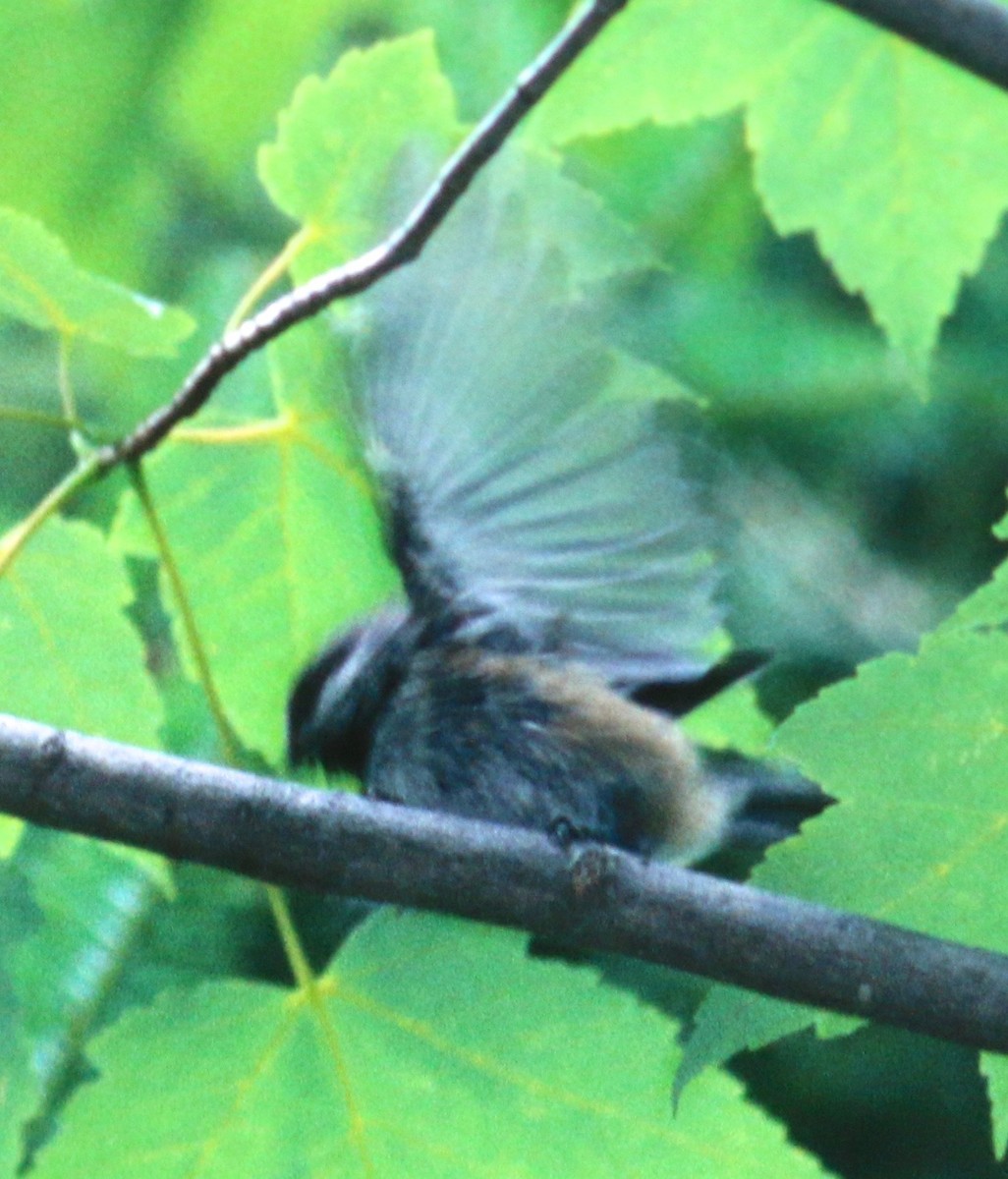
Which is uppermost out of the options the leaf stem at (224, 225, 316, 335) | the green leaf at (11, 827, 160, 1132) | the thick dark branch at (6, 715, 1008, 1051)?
the leaf stem at (224, 225, 316, 335)

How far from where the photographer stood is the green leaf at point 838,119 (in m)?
1.53

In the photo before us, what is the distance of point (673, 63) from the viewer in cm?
154

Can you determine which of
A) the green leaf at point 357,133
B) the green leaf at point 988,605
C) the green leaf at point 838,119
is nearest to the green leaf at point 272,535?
the green leaf at point 357,133

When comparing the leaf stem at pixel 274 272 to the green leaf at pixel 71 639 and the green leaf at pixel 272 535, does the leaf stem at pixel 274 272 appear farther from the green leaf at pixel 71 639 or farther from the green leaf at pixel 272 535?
the green leaf at pixel 71 639

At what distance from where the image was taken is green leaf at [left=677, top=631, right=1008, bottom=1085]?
105 centimetres

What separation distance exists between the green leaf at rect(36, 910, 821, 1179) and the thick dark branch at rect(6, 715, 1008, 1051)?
7.4 inches

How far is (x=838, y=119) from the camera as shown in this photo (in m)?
1.58

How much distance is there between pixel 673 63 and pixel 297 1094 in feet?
3.03

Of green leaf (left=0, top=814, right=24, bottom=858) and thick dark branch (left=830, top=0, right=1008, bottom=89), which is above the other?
thick dark branch (left=830, top=0, right=1008, bottom=89)

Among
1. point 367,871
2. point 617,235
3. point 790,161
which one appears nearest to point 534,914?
point 367,871

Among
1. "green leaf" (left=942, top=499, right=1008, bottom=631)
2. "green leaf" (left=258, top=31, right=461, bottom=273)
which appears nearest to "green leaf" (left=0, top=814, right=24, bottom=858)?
"green leaf" (left=258, top=31, right=461, bottom=273)

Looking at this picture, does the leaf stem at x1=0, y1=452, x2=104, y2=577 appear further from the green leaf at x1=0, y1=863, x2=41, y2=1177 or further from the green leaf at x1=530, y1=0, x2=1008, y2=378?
the green leaf at x1=530, y1=0, x2=1008, y2=378

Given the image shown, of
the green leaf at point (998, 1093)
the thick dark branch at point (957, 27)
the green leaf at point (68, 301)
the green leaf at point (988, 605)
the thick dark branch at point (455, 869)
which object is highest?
the thick dark branch at point (957, 27)

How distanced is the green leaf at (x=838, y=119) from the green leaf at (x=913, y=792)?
53 centimetres
